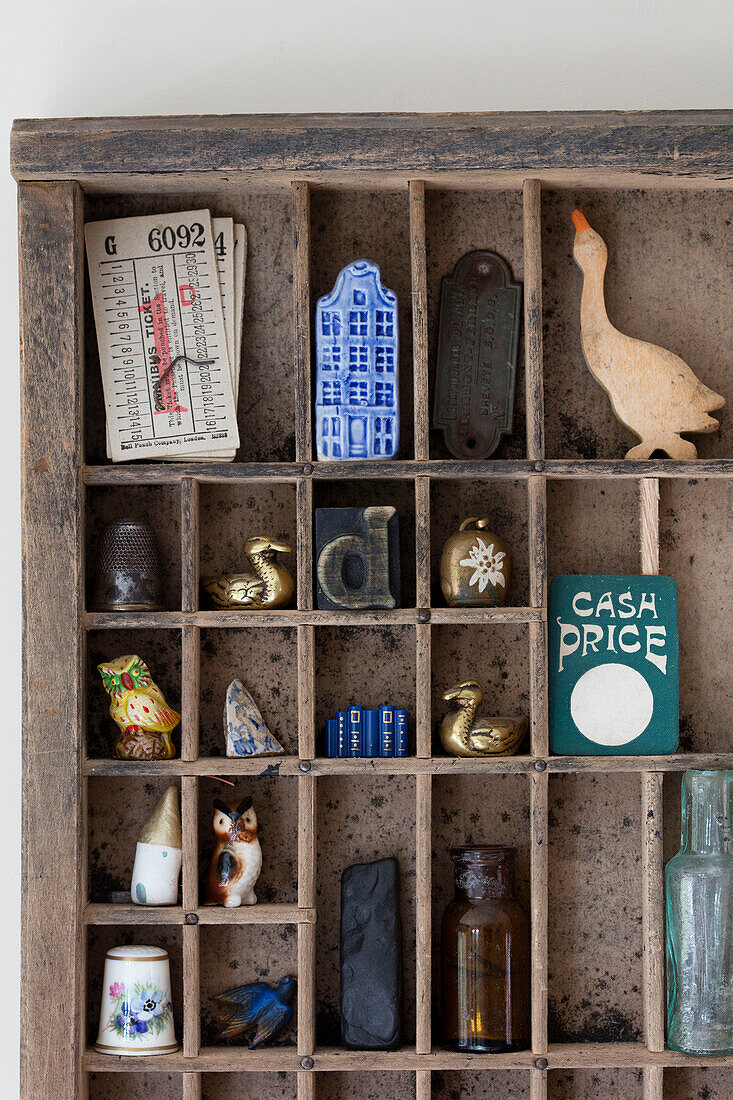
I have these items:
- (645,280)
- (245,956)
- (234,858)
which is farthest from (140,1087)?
(645,280)

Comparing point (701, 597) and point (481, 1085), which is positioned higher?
point (701, 597)

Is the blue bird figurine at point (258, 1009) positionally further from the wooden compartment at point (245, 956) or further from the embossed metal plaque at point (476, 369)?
the embossed metal plaque at point (476, 369)

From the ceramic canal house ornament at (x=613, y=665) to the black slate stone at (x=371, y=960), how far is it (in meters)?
0.29

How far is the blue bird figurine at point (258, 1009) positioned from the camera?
1.30 meters

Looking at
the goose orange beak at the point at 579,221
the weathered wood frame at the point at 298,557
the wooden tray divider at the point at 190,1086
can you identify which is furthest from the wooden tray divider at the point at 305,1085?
the goose orange beak at the point at 579,221

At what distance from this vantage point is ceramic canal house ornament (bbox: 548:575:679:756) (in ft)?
4.32

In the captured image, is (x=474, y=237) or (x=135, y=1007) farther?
(x=474, y=237)

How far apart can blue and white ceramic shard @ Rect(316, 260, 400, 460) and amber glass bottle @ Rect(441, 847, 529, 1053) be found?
54cm

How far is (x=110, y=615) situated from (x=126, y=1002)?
484 millimetres

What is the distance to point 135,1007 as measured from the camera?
1.28 m

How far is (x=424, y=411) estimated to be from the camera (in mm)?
1312

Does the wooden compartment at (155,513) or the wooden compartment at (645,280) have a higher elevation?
the wooden compartment at (645,280)

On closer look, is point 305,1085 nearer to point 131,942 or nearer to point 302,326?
point 131,942

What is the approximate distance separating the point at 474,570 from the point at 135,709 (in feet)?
1.53
